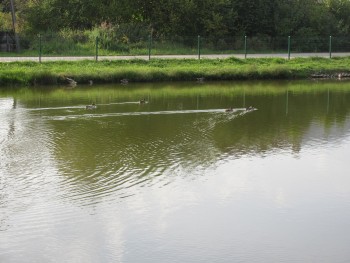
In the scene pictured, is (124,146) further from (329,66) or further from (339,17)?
(339,17)

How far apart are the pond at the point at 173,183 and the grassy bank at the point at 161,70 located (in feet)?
21.1

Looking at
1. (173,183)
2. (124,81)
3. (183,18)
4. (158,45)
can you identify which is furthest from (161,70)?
(173,183)

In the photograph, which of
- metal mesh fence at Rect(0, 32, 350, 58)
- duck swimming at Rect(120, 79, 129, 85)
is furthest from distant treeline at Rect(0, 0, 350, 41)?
duck swimming at Rect(120, 79, 129, 85)

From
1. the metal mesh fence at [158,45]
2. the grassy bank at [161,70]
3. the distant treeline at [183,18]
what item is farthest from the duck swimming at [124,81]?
the distant treeline at [183,18]

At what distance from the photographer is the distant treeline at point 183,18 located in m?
43.3

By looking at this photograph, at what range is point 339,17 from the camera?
47.6m

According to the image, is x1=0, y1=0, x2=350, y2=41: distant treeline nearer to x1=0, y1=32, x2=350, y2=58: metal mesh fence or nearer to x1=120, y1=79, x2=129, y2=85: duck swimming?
x1=0, y1=32, x2=350, y2=58: metal mesh fence

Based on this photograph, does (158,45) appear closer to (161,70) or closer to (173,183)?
(161,70)

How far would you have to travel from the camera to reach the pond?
916 centimetres

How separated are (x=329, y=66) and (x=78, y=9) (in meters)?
17.6

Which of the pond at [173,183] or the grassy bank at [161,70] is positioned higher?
the grassy bank at [161,70]

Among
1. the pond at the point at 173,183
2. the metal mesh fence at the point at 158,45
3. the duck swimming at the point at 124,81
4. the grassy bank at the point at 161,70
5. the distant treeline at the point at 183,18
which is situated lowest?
the pond at the point at 173,183

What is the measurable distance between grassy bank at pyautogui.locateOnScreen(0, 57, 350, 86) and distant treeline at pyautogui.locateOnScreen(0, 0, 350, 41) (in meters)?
9.03

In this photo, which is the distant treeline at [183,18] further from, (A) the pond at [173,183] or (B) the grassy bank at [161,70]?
(A) the pond at [173,183]
